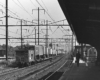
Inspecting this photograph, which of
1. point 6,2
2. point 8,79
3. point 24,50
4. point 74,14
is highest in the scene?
point 6,2

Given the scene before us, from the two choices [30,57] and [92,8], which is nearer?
[92,8]

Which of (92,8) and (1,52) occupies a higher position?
(92,8)

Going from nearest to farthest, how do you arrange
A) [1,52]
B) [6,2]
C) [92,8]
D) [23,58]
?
1. [92,8]
2. [6,2]
3. [23,58]
4. [1,52]

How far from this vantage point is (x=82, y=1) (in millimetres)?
10953

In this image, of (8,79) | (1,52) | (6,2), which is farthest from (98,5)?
Answer: (1,52)

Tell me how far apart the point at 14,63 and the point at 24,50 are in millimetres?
2663

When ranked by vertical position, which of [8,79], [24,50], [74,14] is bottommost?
[8,79]

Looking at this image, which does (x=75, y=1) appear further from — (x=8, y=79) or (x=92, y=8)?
(x=8, y=79)

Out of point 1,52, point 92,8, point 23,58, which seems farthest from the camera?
point 1,52

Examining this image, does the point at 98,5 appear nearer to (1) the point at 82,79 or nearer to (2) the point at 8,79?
(1) the point at 82,79

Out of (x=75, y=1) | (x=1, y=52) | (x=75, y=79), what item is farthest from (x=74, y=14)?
(x=1, y=52)

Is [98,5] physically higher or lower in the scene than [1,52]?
higher

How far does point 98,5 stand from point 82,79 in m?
5.31

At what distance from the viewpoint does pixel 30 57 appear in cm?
3241
